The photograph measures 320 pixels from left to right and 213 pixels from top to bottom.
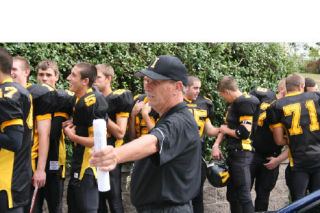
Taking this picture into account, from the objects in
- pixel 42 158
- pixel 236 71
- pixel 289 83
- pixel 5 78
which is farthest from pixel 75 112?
pixel 236 71

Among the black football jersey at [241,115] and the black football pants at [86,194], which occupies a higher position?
the black football jersey at [241,115]

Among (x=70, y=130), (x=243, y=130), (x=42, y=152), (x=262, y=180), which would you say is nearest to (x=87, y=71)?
(x=70, y=130)

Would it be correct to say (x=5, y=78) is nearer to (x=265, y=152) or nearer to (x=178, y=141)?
(x=178, y=141)

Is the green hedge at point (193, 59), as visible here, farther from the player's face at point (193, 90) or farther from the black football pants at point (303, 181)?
the black football pants at point (303, 181)

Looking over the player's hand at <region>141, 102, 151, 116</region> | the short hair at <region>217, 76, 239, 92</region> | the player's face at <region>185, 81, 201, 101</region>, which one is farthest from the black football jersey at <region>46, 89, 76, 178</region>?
the short hair at <region>217, 76, 239, 92</region>

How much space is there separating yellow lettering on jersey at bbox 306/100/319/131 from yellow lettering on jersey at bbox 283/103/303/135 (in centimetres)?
15

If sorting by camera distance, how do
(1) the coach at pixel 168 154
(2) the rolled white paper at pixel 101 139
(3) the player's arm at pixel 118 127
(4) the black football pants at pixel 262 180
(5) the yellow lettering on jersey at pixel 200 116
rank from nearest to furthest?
(2) the rolled white paper at pixel 101 139, (1) the coach at pixel 168 154, (3) the player's arm at pixel 118 127, (5) the yellow lettering on jersey at pixel 200 116, (4) the black football pants at pixel 262 180

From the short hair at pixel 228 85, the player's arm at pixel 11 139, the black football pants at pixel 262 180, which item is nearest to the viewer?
the player's arm at pixel 11 139

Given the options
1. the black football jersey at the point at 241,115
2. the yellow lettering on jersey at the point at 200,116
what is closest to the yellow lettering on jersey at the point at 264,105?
the black football jersey at the point at 241,115

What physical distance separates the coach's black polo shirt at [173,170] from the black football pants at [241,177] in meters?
3.27

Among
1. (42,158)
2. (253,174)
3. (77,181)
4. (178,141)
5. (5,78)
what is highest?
(5,78)

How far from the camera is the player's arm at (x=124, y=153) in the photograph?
1977mm

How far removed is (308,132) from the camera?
213 inches

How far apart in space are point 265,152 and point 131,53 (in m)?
2.61
